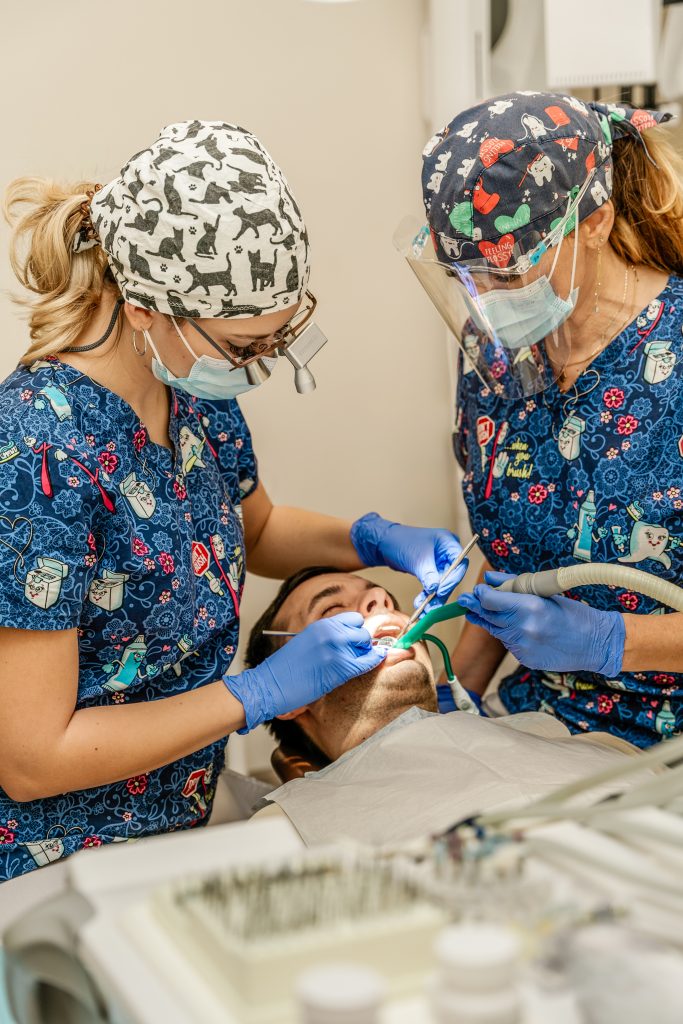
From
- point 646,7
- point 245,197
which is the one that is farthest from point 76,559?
point 646,7

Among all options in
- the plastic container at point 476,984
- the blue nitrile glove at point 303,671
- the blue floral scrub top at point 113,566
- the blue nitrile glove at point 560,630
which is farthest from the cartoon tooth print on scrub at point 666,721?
the plastic container at point 476,984

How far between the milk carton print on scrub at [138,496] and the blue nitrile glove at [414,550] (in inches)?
22.3

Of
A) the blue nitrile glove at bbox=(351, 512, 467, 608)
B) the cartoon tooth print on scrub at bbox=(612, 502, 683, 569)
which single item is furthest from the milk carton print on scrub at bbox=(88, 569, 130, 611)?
the cartoon tooth print on scrub at bbox=(612, 502, 683, 569)

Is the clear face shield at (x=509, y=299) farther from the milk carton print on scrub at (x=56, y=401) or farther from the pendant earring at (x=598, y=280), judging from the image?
the milk carton print on scrub at (x=56, y=401)

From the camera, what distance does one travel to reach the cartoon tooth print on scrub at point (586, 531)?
183cm

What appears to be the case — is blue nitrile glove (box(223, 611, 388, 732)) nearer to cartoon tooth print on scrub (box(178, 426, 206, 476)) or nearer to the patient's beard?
the patient's beard

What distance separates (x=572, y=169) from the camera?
63.0 inches

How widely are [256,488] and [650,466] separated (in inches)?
33.4

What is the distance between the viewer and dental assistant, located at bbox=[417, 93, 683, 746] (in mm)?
1615

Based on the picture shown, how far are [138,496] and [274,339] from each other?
34 cm

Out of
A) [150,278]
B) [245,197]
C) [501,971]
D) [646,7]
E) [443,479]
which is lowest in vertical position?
[443,479]

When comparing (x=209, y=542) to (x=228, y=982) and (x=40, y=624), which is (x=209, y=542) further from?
(x=228, y=982)

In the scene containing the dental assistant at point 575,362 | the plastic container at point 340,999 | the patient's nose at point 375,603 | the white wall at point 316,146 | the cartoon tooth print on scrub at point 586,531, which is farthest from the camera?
the white wall at point 316,146

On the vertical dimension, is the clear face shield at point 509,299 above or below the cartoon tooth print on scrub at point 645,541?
above
